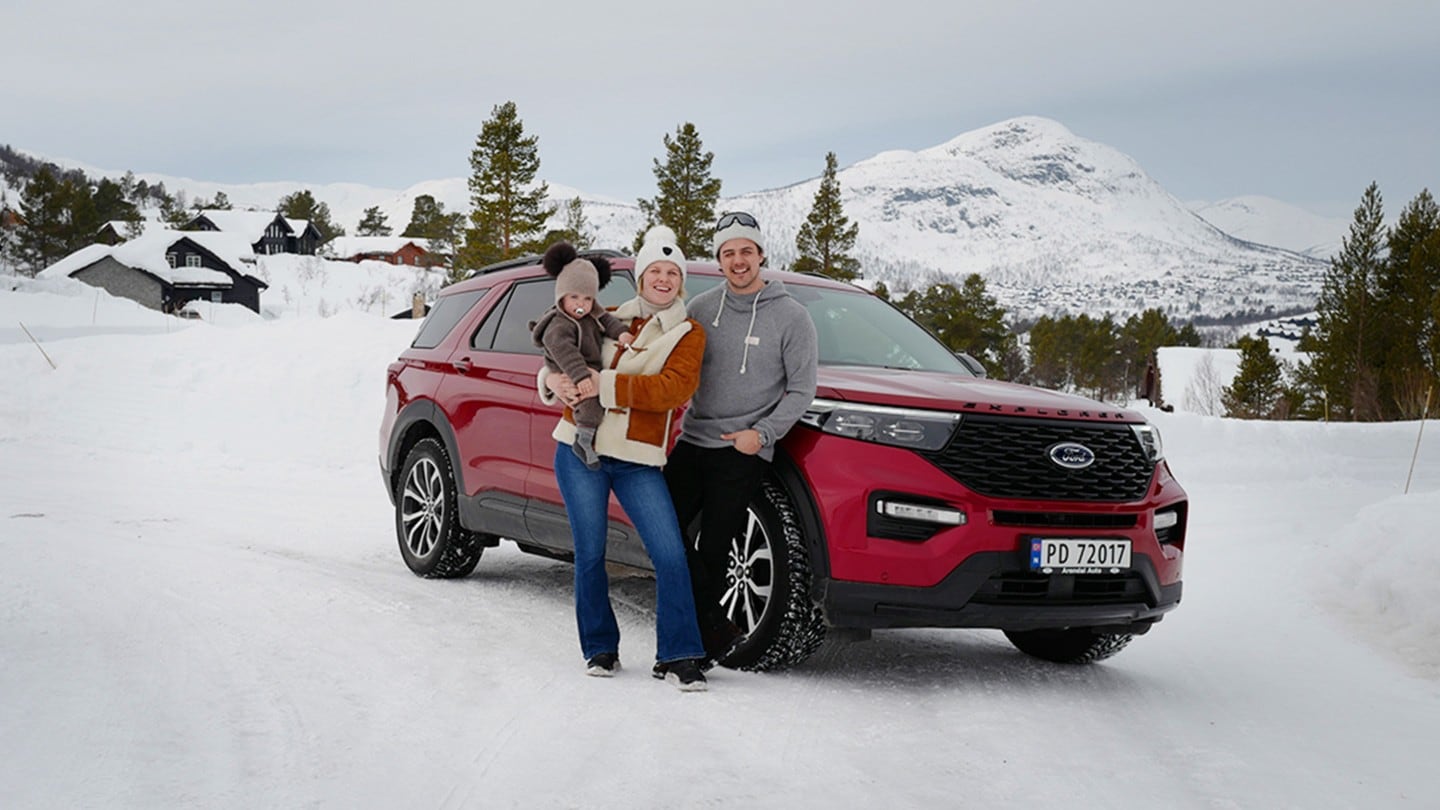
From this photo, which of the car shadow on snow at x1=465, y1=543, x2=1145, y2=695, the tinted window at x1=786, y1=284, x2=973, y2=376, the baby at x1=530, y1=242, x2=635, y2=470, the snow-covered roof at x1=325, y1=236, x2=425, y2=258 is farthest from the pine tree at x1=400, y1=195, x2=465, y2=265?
the baby at x1=530, y1=242, x2=635, y2=470

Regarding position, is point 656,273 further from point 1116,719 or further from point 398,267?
point 398,267

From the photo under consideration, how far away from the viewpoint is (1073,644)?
19.0 feet

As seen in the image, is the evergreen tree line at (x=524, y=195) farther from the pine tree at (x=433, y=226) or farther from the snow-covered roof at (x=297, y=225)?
the snow-covered roof at (x=297, y=225)

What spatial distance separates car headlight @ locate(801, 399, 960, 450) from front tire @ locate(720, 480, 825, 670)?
0.40m

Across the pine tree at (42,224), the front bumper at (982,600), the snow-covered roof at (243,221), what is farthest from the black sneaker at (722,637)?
the snow-covered roof at (243,221)

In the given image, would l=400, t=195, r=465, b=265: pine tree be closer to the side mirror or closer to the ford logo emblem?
the side mirror

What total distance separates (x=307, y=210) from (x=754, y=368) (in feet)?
388

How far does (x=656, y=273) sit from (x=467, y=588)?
A: 291 centimetres

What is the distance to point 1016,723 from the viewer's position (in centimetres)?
461

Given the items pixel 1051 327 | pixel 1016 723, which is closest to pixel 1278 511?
pixel 1016 723

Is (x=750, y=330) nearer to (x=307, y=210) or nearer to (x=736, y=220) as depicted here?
(x=736, y=220)

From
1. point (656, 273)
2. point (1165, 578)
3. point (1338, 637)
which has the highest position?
point (656, 273)

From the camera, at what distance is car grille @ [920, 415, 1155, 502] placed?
470cm

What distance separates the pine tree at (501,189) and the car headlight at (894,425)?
4716 cm
